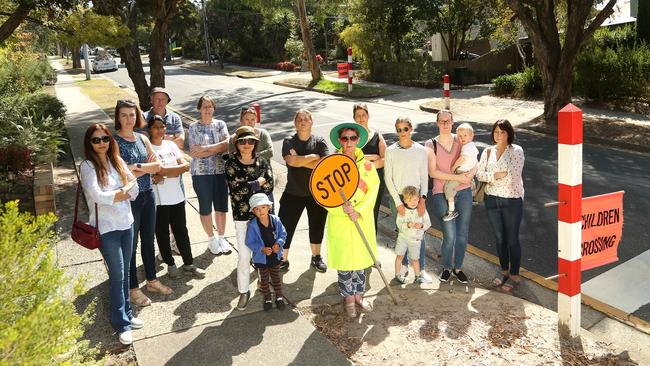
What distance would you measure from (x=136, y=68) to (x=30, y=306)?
1560 centimetres

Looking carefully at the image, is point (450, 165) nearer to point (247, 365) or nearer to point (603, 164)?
point (247, 365)

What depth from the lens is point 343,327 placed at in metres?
4.73

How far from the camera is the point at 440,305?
5.14 meters

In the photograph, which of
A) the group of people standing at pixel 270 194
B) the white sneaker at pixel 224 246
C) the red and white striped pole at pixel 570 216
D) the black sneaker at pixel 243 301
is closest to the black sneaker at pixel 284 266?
the group of people standing at pixel 270 194

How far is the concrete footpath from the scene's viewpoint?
167 inches

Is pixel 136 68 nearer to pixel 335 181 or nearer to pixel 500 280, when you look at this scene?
pixel 335 181

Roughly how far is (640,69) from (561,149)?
14277 mm

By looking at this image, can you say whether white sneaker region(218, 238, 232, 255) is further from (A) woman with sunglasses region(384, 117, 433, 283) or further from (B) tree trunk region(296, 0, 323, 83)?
(B) tree trunk region(296, 0, 323, 83)

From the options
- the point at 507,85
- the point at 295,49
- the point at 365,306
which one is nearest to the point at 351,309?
the point at 365,306

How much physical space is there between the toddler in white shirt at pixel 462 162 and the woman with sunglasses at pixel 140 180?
2839mm

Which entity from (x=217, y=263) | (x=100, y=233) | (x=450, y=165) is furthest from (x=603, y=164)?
(x=100, y=233)

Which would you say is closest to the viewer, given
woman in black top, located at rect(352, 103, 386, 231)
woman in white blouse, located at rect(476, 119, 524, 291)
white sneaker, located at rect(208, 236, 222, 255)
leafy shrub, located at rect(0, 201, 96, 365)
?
leafy shrub, located at rect(0, 201, 96, 365)

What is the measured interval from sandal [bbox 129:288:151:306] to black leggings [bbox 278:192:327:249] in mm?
1583

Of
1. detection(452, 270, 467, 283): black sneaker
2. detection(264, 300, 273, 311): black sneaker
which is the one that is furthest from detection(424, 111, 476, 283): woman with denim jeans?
detection(264, 300, 273, 311): black sneaker
